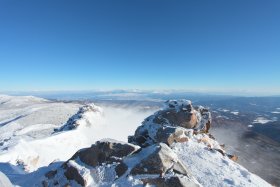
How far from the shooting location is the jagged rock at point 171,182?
17594 millimetres

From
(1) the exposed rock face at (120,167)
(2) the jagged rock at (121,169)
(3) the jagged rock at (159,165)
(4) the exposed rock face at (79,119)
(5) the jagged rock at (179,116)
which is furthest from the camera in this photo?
(4) the exposed rock face at (79,119)

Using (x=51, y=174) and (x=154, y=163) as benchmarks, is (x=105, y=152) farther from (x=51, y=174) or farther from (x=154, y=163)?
(x=51, y=174)

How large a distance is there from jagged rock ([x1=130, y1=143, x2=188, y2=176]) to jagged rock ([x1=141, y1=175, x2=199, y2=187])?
0.70 m

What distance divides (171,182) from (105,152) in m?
6.46

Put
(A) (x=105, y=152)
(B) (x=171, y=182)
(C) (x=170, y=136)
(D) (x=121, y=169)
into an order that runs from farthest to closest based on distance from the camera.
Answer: (C) (x=170, y=136)
(A) (x=105, y=152)
(D) (x=121, y=169)
(B) (x=171, y=182)

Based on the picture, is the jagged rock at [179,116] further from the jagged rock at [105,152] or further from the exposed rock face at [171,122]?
the jagged rock at [105,152]

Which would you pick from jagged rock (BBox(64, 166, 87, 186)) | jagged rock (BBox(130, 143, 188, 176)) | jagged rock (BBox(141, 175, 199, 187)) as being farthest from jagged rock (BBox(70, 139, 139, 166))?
jagged rock (BBox(141, 175, 199, 187))

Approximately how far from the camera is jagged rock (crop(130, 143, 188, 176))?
61.2 ft

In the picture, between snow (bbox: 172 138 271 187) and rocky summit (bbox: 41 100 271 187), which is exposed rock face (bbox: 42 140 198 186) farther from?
snow (bbox: 172 138 271 187)

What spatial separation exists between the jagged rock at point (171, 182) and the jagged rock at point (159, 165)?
2.30 ft

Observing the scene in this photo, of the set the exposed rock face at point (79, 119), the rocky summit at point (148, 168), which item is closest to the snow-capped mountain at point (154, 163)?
the rocky summit at point (148, 168)

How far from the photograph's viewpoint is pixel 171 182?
17.7 metres

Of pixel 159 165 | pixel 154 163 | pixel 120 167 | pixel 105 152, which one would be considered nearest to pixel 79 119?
pixel 105 152

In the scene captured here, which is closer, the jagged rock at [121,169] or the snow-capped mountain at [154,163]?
the snow-capped mountain at [154,163]
